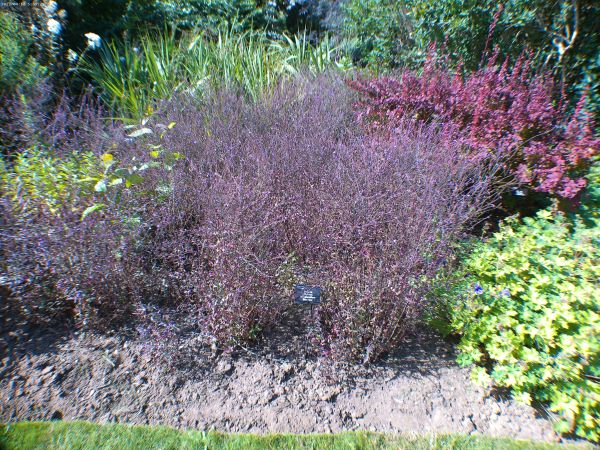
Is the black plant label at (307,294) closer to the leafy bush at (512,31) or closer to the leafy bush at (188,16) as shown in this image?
the leafy bush at (512,31)

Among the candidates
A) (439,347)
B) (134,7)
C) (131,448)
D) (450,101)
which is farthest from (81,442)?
(134,7)

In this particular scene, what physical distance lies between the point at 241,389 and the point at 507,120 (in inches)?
146

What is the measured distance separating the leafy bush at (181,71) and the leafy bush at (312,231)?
1.85 m

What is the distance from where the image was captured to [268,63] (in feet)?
24.1

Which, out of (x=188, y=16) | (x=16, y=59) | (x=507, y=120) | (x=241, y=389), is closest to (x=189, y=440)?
(x=241, y=389)

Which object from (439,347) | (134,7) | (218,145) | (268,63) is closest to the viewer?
(439,347)

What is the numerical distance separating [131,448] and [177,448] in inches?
11.3

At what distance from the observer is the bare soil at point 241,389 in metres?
2.99

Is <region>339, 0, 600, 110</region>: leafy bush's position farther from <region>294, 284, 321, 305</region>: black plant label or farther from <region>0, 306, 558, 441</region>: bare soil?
<region>0, 306, 558, 441</region>: bare soil

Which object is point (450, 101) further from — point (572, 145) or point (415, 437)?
point (415, 437)

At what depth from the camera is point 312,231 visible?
380 cm

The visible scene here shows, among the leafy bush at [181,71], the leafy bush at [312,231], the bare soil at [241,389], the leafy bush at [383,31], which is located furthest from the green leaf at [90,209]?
the leafy bush at [383,31]

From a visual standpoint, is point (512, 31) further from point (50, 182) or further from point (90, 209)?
point (50, 182)

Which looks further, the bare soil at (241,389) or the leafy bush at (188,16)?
the leafy bush at (188,16)
